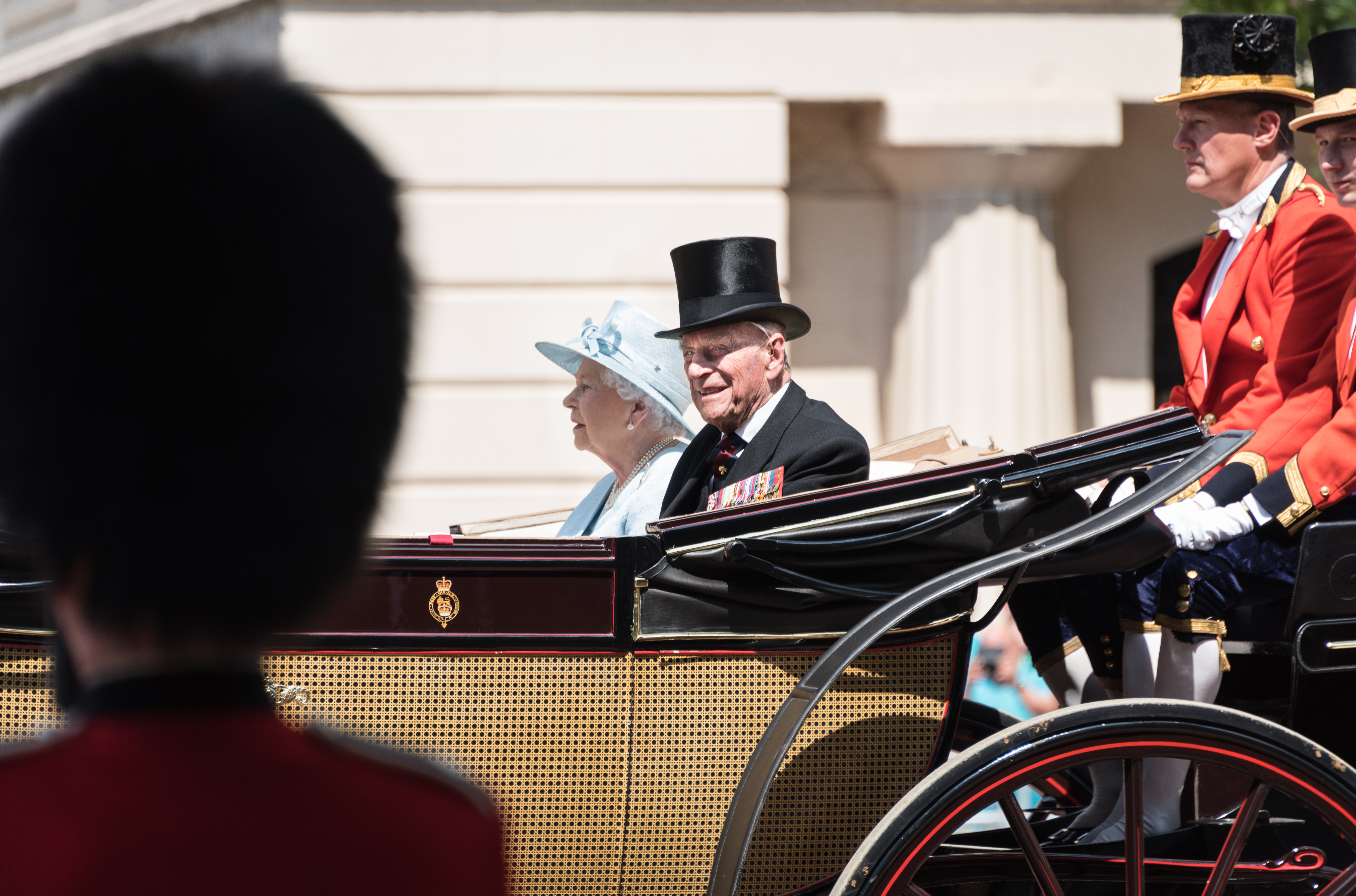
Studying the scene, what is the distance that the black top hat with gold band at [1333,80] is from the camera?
8.66ft

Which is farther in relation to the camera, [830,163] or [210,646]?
[830,163]

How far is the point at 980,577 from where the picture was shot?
215 cm

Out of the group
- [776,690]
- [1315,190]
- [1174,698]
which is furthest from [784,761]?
[1315,190]

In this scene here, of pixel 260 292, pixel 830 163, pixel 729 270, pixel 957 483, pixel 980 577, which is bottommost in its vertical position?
pixel 980 577

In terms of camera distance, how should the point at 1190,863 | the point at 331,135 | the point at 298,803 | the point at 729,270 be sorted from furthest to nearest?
1. the point at 729,270
2. the point at 1190,863
3. the point at 331,135
4. the point at 298,803

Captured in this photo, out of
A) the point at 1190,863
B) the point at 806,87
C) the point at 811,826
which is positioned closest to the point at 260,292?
the point at 811,826

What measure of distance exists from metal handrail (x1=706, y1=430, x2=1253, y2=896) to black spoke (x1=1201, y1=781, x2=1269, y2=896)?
0.48 meters

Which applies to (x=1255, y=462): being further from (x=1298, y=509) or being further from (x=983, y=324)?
(x=983, y=324)

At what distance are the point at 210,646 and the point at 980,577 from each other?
1.58m

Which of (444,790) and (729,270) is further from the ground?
(729,270)

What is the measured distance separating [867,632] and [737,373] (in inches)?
41.0

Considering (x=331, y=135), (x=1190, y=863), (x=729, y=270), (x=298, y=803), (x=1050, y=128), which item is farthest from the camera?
(x=1050, y=128)

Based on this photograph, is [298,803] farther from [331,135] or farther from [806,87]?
[806,87]

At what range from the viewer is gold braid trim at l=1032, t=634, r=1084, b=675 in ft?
9.64
